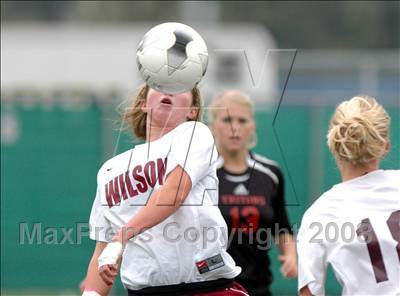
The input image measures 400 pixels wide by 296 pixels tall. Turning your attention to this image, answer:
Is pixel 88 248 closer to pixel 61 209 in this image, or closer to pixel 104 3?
pixel 61 209

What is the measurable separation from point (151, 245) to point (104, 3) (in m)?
38.6

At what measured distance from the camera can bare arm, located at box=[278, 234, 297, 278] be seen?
710cm

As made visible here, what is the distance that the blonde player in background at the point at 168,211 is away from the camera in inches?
192

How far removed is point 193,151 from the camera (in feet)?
16.1

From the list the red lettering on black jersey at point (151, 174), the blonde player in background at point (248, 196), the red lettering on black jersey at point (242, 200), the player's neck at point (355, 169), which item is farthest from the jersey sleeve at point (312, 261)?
the red lettering on black jersey at point (242, 200)

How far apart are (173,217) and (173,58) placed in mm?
757

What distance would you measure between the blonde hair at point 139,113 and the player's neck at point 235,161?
203 cm

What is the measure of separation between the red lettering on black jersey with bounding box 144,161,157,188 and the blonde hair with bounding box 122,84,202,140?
15.6 inches

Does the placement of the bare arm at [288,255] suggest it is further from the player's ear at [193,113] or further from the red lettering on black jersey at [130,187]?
the red lettering on black jersey at [130,187]

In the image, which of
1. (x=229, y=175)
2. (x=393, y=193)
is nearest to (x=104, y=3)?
(x=229, y=175)

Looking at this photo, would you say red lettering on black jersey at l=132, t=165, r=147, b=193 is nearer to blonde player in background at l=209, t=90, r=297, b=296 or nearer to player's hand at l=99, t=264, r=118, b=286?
player's hand at l=99, t=264, r=118, b=286

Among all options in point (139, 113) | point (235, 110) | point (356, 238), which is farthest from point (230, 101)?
point (356, 238)

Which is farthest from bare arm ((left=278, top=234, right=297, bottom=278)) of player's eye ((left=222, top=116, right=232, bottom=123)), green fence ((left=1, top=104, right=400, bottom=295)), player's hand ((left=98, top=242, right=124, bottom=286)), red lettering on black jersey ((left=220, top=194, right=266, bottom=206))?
green fence ((left=1, top=104, right=400, bottom=295))

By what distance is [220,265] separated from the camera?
501 cm
